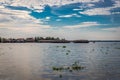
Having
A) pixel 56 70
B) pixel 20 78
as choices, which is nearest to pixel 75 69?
pixel 56 70

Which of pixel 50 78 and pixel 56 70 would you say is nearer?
pixel 50 78

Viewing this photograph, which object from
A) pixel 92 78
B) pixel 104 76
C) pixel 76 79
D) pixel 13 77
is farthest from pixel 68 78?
pixel 13 77

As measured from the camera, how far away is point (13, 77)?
2361 centimetres

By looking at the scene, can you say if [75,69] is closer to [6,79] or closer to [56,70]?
[56,70]

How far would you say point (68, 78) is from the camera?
2323cm

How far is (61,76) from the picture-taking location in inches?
957

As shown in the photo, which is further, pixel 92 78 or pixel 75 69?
pixel 75 69

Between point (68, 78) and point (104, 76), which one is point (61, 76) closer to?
point (68, 78)

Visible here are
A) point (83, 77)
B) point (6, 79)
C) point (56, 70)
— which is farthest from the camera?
point (56, 70)

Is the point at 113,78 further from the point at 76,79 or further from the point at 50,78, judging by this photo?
the point at 50,78

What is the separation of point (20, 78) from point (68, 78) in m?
4.77

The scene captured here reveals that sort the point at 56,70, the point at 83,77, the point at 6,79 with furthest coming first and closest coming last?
1. the point at 56,70
2. the point at 83,77
3. the point at 6,79

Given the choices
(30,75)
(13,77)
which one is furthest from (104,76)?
(13,77)

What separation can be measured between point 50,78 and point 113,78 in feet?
20.8
